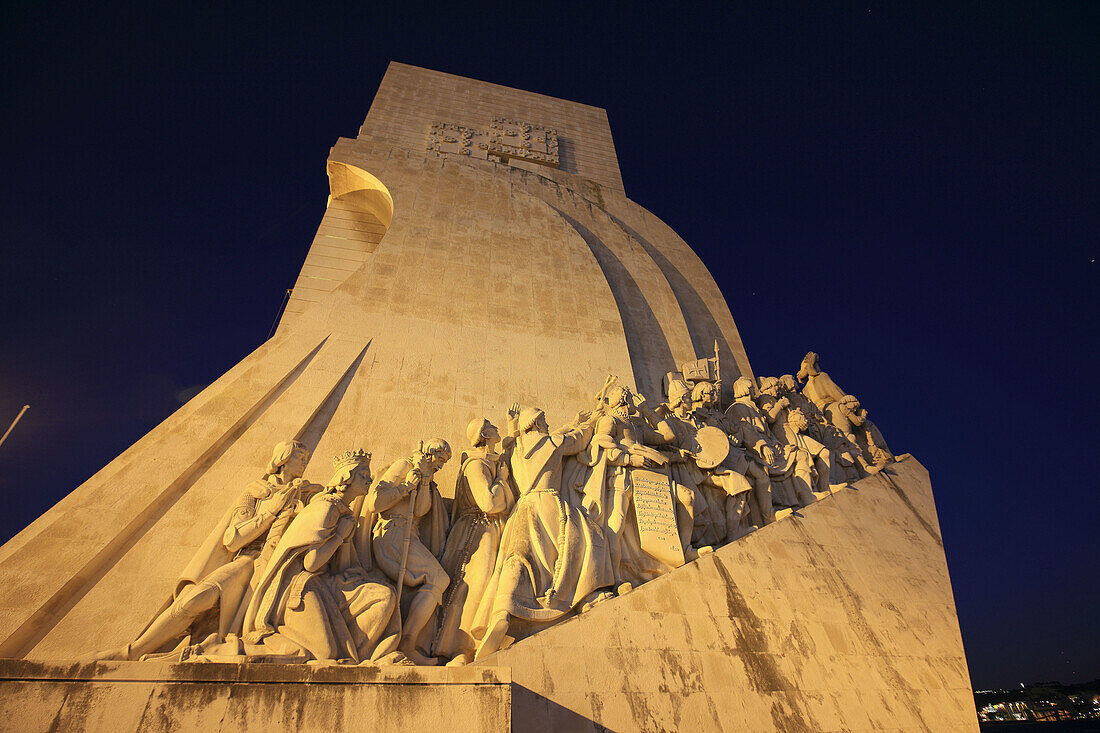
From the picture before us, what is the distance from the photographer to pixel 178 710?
241 cm

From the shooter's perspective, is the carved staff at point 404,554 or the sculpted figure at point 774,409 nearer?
the carved staff at point 404,554

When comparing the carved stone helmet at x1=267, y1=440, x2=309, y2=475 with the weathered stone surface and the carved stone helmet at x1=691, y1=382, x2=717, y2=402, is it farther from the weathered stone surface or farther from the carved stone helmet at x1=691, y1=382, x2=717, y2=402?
the carved stone helmet at x1=691, y1=382, x2=717, y2=402

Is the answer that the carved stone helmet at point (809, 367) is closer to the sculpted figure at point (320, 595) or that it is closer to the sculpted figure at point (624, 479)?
the sculpted figure at point (624, 479)

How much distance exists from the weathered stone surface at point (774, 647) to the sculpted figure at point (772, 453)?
0.76 m

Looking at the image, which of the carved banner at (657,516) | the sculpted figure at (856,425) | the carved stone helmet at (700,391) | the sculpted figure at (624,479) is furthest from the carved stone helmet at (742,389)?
the carved banner at (657,516)

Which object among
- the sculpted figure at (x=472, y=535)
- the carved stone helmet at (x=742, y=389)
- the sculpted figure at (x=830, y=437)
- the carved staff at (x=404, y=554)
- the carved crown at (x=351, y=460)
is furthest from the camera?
the carved stone helmet at (x=742, y=389)

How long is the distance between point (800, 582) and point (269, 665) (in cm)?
346

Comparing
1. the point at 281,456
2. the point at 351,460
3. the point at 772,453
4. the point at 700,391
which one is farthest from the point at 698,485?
the point at 281,456

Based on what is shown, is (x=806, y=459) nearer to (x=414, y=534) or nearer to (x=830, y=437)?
(x=830, y=437)

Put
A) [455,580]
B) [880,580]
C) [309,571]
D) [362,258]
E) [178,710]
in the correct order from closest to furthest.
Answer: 1. [178,710]
2. [309,571]
3. [455,580]
4. [880,580]
5. [362,258]

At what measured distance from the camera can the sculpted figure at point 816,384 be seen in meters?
7.96

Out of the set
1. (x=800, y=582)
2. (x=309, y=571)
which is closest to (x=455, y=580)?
(x=309, y=571)

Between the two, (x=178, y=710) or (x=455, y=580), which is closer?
(x=178, y=710)

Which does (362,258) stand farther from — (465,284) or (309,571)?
(309,571)
